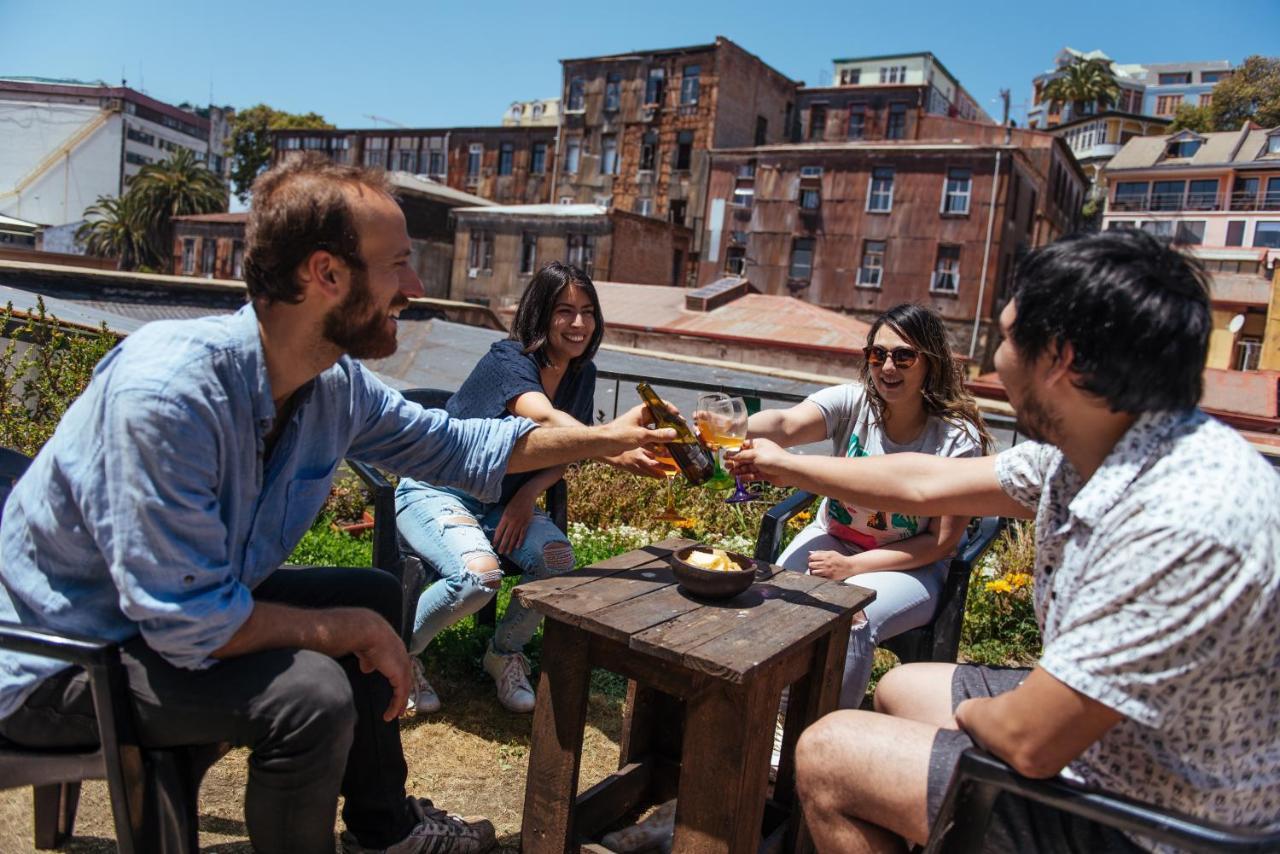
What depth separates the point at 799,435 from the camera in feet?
12.2

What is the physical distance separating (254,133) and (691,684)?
60638mm

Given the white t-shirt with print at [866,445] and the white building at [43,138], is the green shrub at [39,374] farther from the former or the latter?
the white building at [43,138]

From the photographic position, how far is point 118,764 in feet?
5.87

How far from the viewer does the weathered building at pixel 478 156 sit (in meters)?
45.2

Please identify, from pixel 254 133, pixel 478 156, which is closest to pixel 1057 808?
pixel 478 156

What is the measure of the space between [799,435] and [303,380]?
217 cm

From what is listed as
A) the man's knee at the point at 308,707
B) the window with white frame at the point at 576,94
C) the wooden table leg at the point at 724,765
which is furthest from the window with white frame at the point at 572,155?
the man's knee at the point at 308,707

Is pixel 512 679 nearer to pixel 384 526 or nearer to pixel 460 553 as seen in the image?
pixel 460 553

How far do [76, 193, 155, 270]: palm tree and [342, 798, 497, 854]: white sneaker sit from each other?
54.3 metres

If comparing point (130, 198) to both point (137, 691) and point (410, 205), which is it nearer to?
point (410, 205)

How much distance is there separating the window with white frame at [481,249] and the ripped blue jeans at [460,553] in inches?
1351

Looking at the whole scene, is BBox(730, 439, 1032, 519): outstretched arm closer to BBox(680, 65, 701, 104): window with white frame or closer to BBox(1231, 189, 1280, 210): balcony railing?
BBox(680, 65, 701, 104): window with white frame

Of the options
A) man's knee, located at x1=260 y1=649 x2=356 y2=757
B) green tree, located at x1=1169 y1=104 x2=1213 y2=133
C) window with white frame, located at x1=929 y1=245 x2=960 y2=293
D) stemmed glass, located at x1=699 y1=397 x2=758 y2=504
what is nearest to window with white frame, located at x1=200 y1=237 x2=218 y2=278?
window with white frame, located at x1=929 y1=245 x2=960 y2=293

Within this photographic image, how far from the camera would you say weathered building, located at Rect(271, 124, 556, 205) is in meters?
45.2
